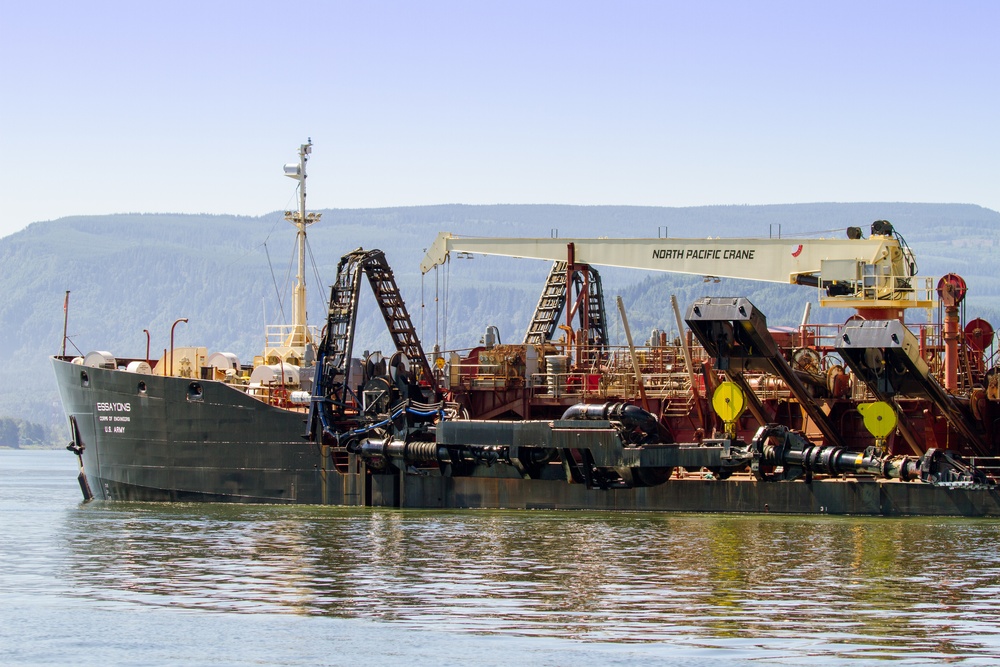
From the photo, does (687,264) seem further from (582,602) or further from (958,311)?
(582,602)

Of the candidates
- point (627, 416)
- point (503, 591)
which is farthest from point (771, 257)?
point (503, 591)

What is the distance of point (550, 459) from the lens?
149ft

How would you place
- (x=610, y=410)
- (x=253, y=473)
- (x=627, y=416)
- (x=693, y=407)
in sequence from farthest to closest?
(x=253, y=473)
(x=693, y=407)
(x=610, y=410)
(x=627, y=416)

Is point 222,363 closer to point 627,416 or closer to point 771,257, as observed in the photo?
point 627,416

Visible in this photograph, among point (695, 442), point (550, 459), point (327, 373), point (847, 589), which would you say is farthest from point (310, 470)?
point (847, 589)

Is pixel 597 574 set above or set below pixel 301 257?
below

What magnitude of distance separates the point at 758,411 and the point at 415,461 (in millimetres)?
10521

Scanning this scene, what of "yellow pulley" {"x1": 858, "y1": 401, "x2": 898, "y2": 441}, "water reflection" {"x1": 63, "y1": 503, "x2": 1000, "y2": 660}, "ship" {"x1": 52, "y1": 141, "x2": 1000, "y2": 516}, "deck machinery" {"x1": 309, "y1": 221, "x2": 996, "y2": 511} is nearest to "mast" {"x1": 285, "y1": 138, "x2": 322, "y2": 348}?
"ship" {"x1": 52, "y1": 141, "x2": 1000, "y2": 516}

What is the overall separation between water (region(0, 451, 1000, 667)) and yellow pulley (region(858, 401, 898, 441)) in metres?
2.71

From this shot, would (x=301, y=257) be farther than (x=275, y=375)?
Yes

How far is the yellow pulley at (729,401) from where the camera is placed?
44156 millimetres

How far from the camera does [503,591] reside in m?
27.8

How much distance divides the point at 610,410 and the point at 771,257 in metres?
8.93

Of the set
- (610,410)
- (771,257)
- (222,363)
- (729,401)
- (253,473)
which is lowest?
(253,473)
